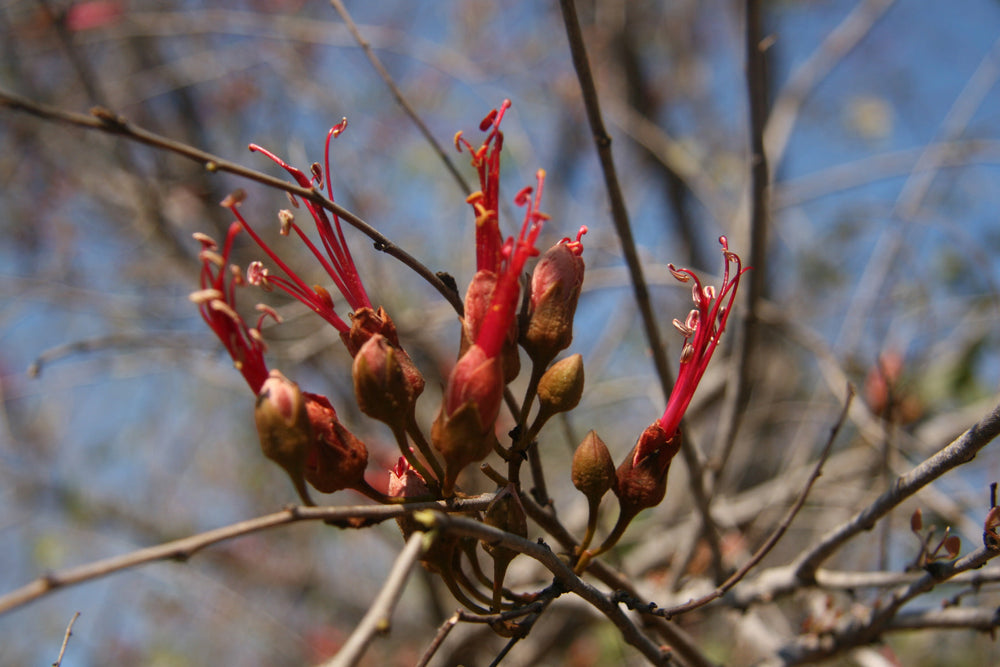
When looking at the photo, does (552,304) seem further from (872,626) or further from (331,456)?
(872,626)

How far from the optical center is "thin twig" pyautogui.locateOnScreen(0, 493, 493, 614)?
1.79 ft

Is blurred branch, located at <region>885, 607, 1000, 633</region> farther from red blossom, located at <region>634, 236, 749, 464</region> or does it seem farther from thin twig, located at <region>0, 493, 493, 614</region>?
thin twig, located at <region>0, 493, 493, 614</region>

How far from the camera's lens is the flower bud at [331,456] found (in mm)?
917

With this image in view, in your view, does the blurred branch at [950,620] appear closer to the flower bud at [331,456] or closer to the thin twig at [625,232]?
the thin twig at [625,232]

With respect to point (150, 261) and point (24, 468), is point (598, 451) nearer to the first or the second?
point (24, 468)

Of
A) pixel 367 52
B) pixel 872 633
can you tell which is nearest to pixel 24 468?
pixel 367 52

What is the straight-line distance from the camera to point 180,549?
2.06 ft

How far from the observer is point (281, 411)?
83cm

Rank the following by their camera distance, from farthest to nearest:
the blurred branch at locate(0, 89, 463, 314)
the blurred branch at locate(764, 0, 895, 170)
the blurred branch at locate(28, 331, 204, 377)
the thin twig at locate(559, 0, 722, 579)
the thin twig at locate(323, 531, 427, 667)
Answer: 1. the blurred branch at locate(764, 0, 895, 170)
2. the blurred branch at locate(28, 331, 204, 377)
3. the thin twig at locate(559, 0, 722, 579)
4. the blurred branch at locate(0, 89, 463, 314)
5. the thin twig at locate(323, 531, 427, 667)

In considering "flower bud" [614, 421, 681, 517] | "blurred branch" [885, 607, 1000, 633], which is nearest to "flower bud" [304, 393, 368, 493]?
"flower bud" [614, 421, 681, 517]

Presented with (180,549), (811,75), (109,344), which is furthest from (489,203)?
(811,75)

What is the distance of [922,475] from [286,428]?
0.74 metres

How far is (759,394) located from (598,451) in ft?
10.2

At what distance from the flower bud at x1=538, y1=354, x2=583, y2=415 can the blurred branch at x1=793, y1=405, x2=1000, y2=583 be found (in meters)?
0.42
